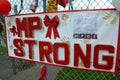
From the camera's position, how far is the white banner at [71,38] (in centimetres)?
264

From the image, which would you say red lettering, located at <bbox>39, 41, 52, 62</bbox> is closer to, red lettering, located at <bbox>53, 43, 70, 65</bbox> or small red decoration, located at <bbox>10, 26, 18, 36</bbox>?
red lettering, located at <bbox>53, 43, 70, 65</bbox>

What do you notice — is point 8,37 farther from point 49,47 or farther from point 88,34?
point 88,34

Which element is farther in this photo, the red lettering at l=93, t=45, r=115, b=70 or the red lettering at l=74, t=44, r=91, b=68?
the red lettering at l=74, t=44, r=91, b=68

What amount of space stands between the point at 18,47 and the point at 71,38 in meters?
1.05

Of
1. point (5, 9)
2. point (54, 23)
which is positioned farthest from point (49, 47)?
point (5, 9)

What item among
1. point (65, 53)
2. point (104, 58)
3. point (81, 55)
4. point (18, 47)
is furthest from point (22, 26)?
point (104, 58)

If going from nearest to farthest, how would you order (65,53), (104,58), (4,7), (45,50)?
(104,58) → (65,53) → (45,50) → (4,7)

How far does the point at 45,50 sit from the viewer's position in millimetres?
3254

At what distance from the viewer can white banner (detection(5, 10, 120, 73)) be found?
264 cm

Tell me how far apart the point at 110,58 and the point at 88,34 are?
357mm

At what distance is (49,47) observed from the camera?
320 centimetres

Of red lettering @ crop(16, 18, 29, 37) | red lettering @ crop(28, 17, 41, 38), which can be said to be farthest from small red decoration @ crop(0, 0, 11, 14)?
red lettering @ crop(28, 17, 41, 38)

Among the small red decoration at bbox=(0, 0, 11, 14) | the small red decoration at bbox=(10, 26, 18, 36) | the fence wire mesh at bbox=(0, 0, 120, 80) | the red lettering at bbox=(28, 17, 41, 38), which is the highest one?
the small red decoration at bbox=(0, 0, 11, 14)

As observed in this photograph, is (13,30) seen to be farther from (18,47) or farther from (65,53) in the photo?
(65,53)
